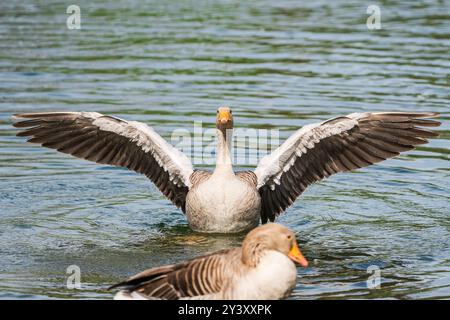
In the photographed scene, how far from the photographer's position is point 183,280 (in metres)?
8.34

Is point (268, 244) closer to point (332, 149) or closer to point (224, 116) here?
point (224, 116)

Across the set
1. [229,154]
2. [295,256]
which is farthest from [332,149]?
[295,256]

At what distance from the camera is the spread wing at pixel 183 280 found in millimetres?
8297

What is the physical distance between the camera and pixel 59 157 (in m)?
15.2

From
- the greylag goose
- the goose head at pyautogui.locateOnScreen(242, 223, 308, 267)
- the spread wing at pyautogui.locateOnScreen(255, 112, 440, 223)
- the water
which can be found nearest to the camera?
the greylag goose

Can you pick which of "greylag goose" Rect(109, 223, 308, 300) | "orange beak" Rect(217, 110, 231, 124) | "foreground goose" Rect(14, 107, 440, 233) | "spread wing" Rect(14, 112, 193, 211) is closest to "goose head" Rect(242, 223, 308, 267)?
"greylag goose" Rect(109, 223, 308, 300)

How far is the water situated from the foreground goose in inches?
14.7

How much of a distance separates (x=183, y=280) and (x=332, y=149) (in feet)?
14.8

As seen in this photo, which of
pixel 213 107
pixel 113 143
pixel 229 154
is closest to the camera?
pixel 229 154

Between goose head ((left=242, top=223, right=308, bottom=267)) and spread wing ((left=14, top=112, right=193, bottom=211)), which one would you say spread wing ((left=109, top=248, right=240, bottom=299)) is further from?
spread wing ((left=14, top=112, right=193, bottom=211))

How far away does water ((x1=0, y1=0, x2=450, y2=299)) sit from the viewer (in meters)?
11.0

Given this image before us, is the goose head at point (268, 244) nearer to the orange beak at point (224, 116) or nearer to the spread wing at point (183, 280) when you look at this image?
the spread wing at point (183, 280)

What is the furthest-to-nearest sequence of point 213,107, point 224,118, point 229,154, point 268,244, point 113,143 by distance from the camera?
point 213,107 → point 113,143 → point 229,154 → point 224,118 → point 268,244

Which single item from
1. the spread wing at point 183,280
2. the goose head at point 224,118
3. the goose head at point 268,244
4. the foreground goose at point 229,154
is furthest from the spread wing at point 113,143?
the goose head at point 268,244
